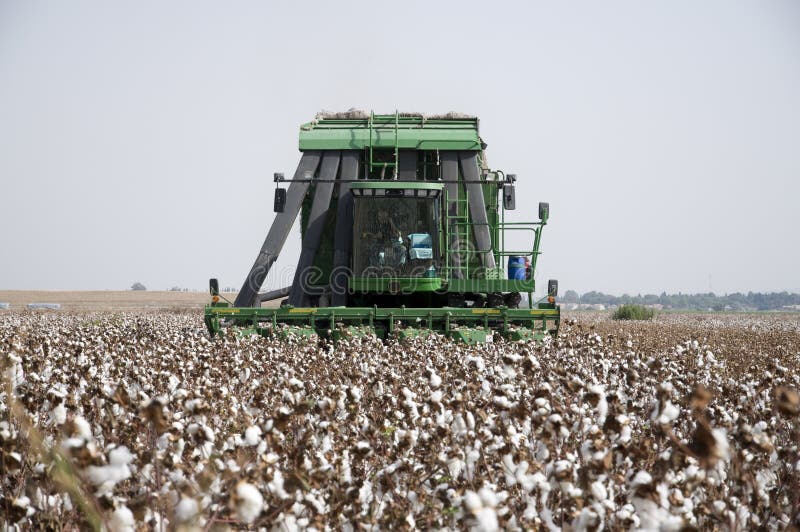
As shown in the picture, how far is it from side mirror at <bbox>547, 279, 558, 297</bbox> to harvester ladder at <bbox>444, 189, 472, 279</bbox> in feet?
5.05

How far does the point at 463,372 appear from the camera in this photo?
6.59 meters

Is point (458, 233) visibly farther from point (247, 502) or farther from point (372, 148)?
point (247, 502)

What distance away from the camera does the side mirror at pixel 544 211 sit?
1431 centimetres

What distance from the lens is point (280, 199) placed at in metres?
14.6

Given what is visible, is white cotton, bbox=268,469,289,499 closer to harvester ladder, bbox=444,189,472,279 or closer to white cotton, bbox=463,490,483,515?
white cotton, bbox=463,490,483,515

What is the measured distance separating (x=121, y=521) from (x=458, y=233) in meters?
12.2

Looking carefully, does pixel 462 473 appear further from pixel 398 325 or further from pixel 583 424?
pixel 398 325

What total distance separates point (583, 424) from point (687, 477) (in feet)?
4.86

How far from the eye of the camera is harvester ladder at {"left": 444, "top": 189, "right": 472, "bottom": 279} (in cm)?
1477

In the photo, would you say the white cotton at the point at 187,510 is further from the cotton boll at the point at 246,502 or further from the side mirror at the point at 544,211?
the side mirror at the point at 544,211

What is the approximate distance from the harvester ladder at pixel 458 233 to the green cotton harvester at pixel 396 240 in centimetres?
2

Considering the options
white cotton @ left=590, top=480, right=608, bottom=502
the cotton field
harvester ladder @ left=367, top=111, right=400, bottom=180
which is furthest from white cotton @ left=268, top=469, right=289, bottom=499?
harvester ladder @ left=367, top=111, right=400, bottom=180

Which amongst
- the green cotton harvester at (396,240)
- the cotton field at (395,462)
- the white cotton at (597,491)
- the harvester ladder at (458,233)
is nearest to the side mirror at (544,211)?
the green cotton harvester at (396,240)

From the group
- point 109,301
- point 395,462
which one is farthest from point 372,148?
point 109,301
